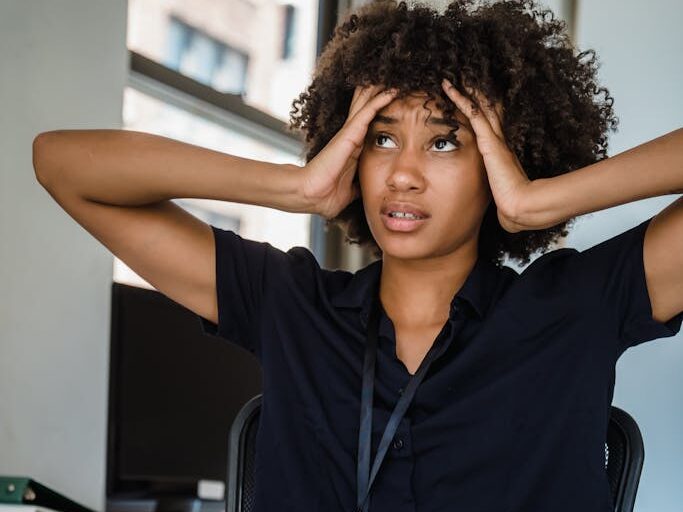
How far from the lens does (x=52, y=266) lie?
234cm

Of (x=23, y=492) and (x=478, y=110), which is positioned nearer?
(x=23, y=492)

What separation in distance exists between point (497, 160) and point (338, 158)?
274 mm

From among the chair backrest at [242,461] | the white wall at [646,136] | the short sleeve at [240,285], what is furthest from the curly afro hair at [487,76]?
the chair backrest at [242,461]

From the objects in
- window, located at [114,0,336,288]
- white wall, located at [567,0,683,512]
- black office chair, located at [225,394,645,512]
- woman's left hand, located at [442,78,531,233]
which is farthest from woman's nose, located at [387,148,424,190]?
window, located at [114,0,336,288]

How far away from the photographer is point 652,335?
1.65 m

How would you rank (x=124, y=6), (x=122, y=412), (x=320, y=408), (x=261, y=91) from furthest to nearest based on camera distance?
(x=261, y=91) < (x=124, y=6) < (x=122, y=412) < (x=320, y=408)

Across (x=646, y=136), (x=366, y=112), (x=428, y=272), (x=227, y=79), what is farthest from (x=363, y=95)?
(x=227, y=79)

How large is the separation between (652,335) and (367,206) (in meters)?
0.55

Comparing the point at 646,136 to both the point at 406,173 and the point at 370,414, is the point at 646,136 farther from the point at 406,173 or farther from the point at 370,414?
the point at 370,414

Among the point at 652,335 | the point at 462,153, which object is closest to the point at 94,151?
the point at 462,153

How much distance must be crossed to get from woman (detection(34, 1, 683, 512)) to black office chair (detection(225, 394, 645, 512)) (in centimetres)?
2

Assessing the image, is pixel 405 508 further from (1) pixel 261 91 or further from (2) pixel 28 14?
(1) pixel 261 91

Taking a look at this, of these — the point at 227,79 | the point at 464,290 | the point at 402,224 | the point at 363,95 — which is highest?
the point at 227,79

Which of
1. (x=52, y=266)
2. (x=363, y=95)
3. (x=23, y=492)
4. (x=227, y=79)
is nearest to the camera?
(x=23, y=492)
